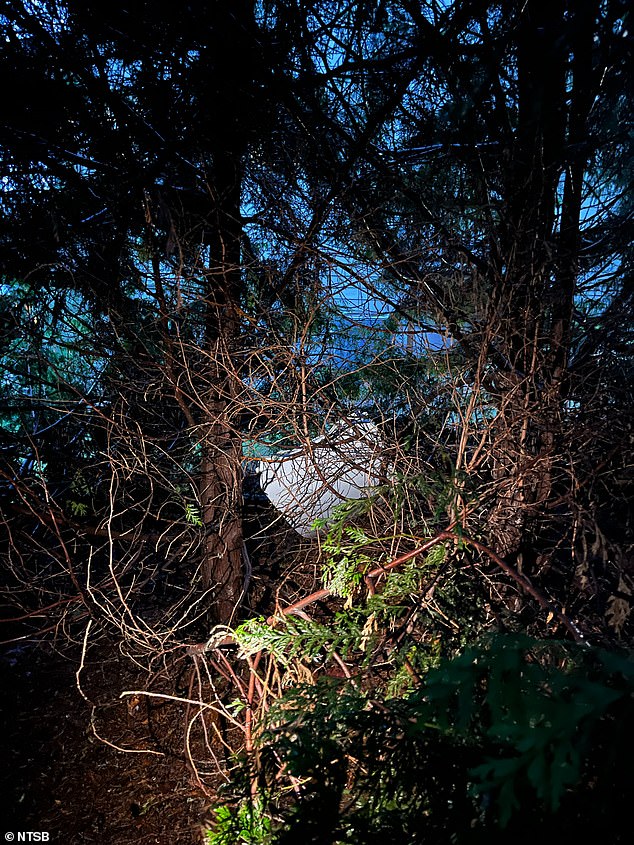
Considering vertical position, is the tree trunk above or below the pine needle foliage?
above

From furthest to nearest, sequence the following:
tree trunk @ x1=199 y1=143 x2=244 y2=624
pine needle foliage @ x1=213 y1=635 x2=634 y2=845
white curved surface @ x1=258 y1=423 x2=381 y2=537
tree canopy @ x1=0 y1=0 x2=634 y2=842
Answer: tree trunk @ x1=199 y1=143 x2=244 y2=624 → white curved surface @ x1=258 y1=423 x2=381 y2=537 → tree canopy @ x1=0 y1=0 x2=634 y2=842 → pine needle foliage @ x1=213 y1=635 x2=634 y2=845

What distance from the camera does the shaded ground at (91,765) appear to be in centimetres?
271

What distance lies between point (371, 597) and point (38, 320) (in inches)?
106

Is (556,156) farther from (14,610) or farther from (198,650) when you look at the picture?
(14,610)

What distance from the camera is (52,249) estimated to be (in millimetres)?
3465

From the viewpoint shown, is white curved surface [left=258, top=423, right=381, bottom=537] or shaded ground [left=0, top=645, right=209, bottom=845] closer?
shaded ground [left=0, top=645, right=209, bottom=845]

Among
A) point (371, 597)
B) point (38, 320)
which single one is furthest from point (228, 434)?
point (371, 597)

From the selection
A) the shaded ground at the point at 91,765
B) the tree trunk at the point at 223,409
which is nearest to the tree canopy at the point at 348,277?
the tree trunk at the point at 223,409

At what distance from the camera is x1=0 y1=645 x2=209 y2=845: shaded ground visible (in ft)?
8.88

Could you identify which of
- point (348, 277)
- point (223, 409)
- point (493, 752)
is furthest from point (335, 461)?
point (493, 752)

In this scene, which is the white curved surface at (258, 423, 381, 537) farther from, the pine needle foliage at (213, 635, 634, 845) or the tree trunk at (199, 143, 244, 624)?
the pine needle foliage at (213, 635, 634, 845)

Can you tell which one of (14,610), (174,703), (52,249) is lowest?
(174,703)

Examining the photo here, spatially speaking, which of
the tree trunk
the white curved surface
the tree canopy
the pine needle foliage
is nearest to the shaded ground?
the tree canopy

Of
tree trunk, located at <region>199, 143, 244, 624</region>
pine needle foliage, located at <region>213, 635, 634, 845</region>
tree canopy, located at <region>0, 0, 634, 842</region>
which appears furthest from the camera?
tree trunk, located at <region>199, 143, 244, 624</region>
